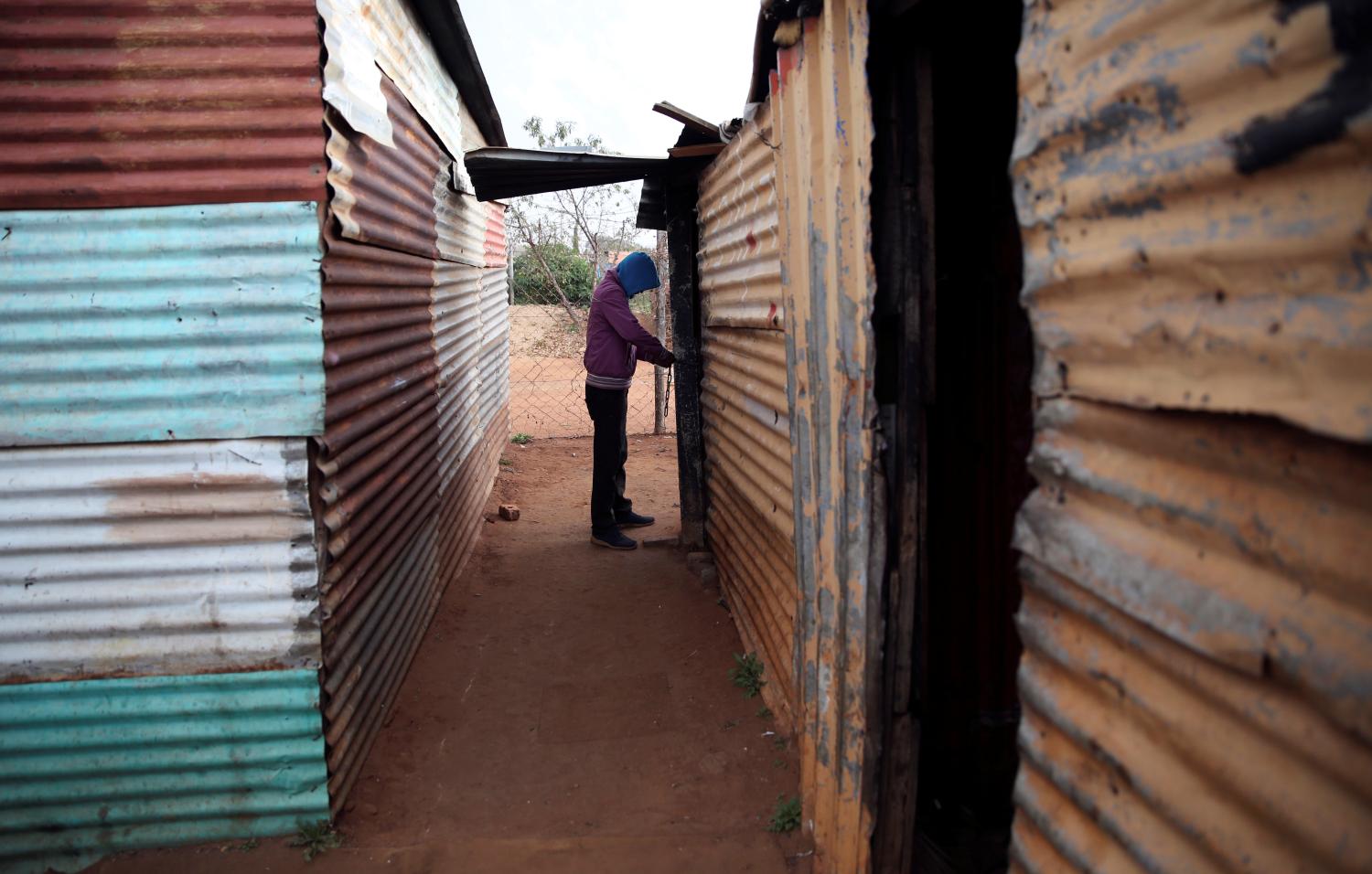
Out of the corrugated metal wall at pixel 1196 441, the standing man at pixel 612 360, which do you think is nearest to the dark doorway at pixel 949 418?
the corrugated metal wall at pixel 1196 441

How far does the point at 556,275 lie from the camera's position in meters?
23.6

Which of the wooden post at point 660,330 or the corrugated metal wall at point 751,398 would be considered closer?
the corrugated metal wall at point 751,398

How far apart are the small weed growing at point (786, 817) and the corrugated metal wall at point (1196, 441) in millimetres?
1931

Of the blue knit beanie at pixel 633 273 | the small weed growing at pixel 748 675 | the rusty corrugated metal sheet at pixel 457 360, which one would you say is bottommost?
the small weed growing at pixel 748 675

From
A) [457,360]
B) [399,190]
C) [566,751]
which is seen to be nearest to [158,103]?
[399,190]

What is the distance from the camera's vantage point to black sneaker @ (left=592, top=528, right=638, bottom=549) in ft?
23.6

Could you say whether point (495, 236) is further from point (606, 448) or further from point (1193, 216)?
point (1193, 216)

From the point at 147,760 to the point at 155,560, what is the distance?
0.78 m

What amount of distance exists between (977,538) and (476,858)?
232 centimetres

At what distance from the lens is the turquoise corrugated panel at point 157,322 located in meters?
3.00

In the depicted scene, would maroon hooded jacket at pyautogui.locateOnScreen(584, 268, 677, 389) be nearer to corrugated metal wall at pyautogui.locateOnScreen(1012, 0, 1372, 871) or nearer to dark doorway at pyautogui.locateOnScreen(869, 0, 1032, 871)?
dark doorway at pyautogui.locateOnScreen(869, 0, 1032, 871)

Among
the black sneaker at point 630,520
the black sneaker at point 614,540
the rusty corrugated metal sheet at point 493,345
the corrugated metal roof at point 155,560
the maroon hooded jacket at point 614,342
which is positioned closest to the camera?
the corrugated metal roof at point 155,560

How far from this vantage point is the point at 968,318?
118 inches

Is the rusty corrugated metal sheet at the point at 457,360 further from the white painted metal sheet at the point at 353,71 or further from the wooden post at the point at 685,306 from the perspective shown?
the white painted metal sheet at the point at 353,71
